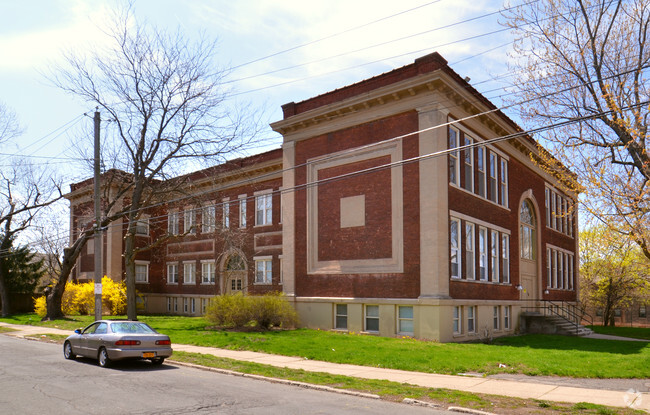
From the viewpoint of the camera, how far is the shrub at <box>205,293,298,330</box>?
79.9 feet

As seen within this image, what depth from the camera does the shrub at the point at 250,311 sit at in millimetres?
24359

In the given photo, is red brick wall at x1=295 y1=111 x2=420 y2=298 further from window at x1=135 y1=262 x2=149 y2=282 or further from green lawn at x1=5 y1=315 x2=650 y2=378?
window at x1=135 y1=262 x2=149 y2=282

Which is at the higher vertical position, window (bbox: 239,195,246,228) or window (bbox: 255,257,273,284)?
window (bbox: 239,195,246,228)

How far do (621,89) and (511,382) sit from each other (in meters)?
12.0

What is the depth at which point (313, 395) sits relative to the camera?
1184 centimetres

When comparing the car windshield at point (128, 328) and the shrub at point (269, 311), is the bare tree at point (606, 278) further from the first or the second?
the car windshield at point (128, 328)

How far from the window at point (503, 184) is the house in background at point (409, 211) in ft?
0.35

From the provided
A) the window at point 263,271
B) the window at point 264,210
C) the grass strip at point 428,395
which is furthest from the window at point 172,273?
the grass strip at point 428,395

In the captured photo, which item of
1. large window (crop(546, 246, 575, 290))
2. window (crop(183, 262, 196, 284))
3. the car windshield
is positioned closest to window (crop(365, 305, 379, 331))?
the car windshield

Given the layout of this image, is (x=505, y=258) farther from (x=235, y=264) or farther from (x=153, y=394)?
(x=153, y=394)

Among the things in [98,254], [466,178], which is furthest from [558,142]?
[98,254]

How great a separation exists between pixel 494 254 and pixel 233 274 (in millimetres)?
18406

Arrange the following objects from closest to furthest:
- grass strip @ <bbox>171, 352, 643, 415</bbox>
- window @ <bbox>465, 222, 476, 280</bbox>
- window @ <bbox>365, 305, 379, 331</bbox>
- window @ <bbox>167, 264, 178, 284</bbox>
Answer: grass strip @ <bbox>171, 352, 643, 415</bbox> < window @ <bbox>365, 305, 379, 331</bbox> < window @ <bbox>465, 222, 476, 280</bbox> < window @ <bbox>167, 264, 178, 284</bbox>

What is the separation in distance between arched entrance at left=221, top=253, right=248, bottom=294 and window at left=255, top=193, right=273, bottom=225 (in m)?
3.01
